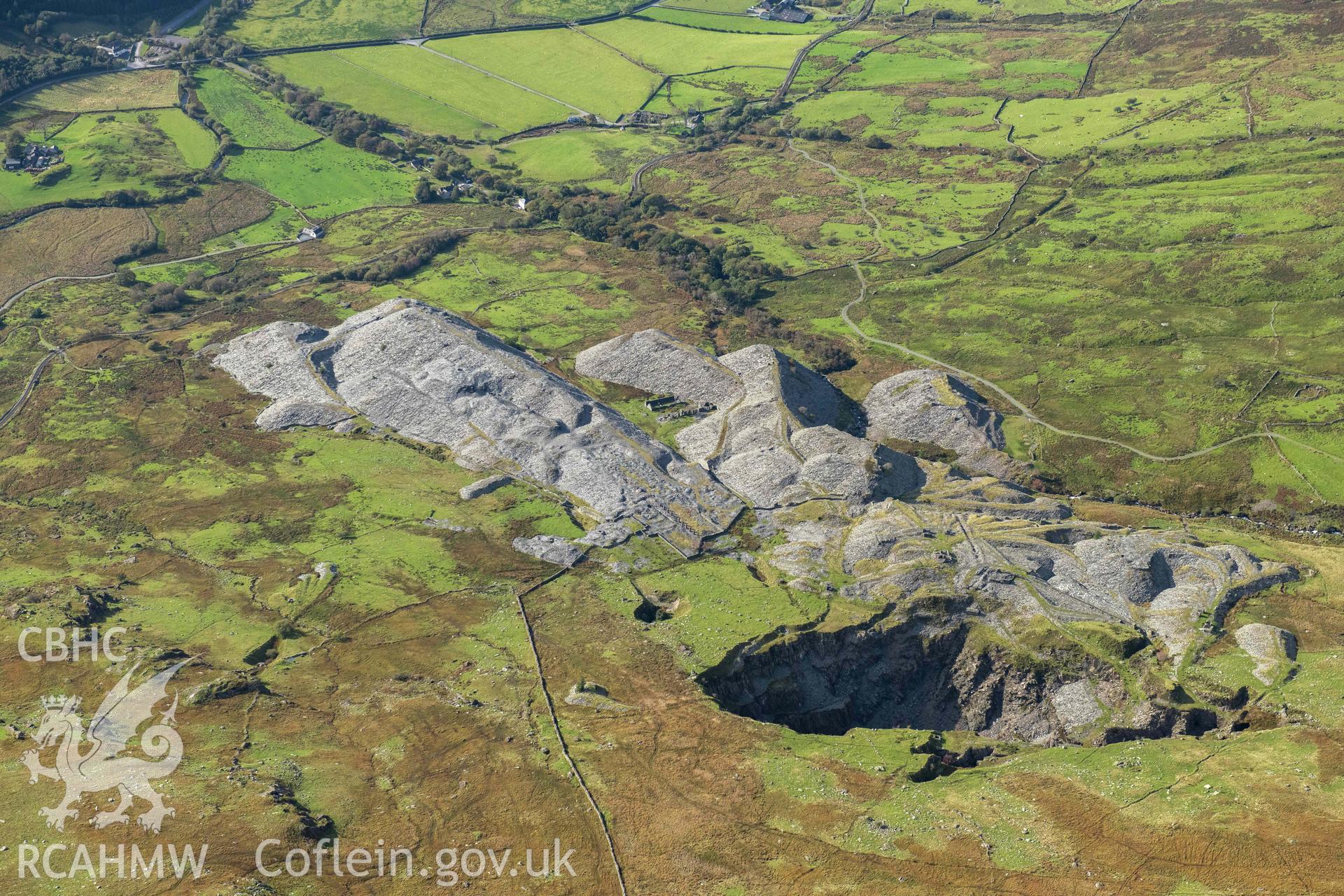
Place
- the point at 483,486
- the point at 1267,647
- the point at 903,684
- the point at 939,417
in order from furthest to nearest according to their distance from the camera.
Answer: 1. the point at 939,417
2. the point at 483,486
3. the point at 903,684
4. the point at 1267,647

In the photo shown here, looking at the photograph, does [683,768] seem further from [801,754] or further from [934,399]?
[934,399]

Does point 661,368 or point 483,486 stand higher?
point 661,368

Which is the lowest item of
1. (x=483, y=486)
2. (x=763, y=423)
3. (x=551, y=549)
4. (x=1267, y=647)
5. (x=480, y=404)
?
(x=483, y=486)

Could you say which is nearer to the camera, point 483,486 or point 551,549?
point 551,549

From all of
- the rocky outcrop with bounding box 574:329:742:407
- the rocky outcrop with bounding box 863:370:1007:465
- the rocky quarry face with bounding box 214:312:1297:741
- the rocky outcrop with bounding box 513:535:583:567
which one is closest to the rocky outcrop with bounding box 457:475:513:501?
the rocky quarry face with bounding box 214:312:1297:741

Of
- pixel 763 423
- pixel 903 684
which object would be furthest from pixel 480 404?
pixel 903 684

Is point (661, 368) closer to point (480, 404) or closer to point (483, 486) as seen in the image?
point (480, 404)

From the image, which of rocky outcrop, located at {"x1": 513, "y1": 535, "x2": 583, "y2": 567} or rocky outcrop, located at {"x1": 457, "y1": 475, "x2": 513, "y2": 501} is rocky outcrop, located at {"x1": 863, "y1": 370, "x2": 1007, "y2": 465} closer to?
rocky outcrop, located at {"x1": 513, "y1": 535, "x2": 583, "y2": 567}
